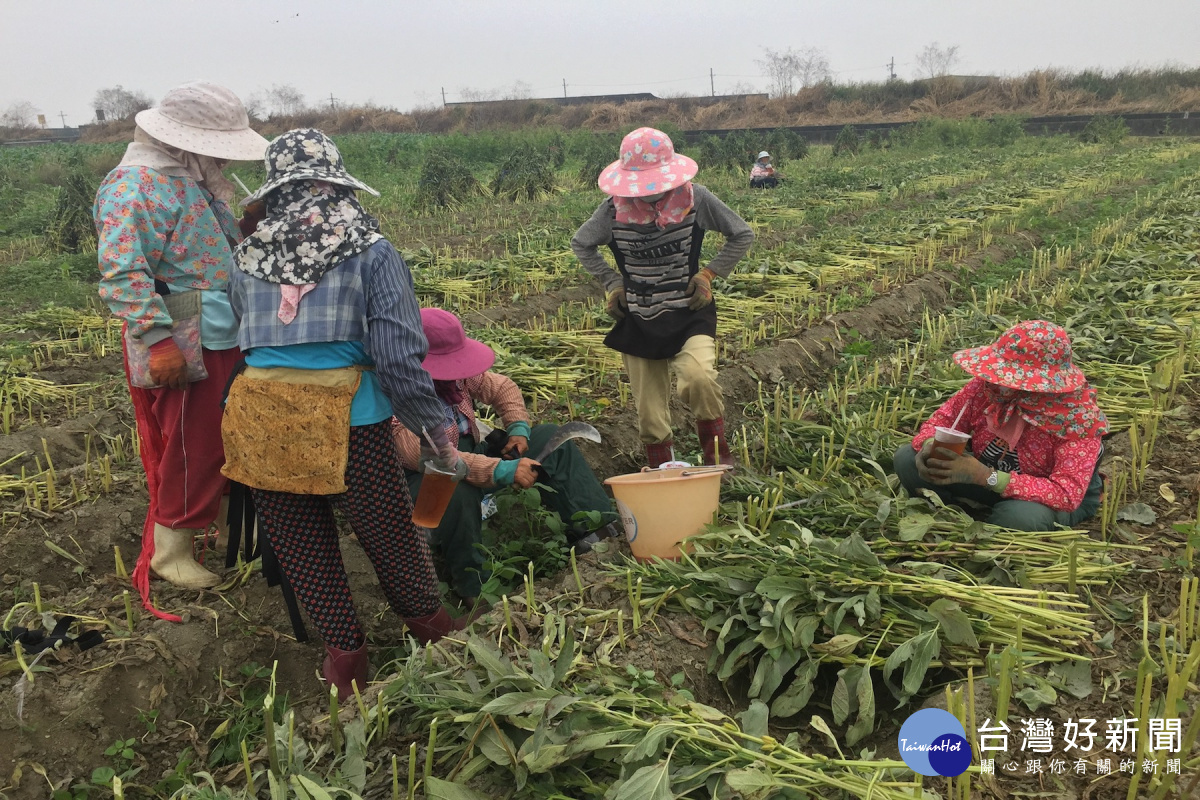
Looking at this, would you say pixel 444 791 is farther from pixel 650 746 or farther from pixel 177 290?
pixel 177 290

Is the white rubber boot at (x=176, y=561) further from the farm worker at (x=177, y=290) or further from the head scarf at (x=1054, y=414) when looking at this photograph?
the head scarf at (x=1054, y=414)

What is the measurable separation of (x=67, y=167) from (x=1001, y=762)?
2200 cm

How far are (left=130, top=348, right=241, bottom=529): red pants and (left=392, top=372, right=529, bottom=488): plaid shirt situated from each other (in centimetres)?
72

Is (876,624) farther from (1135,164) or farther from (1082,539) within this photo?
(1135,164)

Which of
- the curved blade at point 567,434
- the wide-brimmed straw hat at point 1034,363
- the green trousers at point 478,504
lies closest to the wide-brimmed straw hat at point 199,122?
the green trousers at point 478,504

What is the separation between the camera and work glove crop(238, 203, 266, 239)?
97.6 inches

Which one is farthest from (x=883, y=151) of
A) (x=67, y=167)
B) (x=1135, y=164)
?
(x=67, y=167)

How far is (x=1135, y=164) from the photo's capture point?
17.2 meters

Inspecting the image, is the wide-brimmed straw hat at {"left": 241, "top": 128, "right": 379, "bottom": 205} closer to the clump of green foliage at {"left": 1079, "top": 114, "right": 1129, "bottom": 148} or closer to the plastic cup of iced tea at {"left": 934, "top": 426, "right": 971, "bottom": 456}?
the plastic cup of iced tea at {"left": 934, "top": 426, "right": 971, "bottom": 456}

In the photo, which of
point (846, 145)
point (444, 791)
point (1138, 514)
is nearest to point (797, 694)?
point (444, 791)

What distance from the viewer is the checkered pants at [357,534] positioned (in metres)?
2.44

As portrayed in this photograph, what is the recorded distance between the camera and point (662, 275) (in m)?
3.60

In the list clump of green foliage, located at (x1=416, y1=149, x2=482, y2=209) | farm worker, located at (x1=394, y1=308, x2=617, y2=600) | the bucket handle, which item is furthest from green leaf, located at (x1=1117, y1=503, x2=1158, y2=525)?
clump of green foliage, located at (x1=416, y1=149, x2=482, y2=209)

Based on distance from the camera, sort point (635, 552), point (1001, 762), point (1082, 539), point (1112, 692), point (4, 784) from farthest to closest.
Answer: point (635, 552) → point (1082, 539) → point (4, 784) → point (1112, 692) → point (1001, 762)
